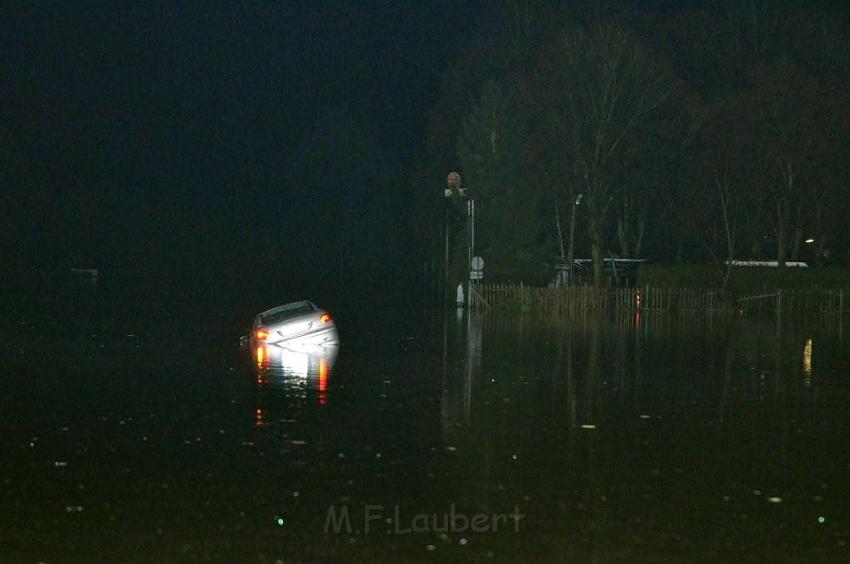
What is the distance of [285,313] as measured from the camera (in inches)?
1323

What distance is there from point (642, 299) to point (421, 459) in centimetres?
4103

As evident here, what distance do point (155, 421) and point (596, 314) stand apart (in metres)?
35.4

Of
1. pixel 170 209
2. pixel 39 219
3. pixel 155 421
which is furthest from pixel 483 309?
pixel 170 209

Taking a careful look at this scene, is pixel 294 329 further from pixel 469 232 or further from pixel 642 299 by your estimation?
pixel 469 232

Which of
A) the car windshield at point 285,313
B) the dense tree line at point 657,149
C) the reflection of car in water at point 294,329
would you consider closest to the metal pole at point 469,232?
the dense tree line at point 657,149

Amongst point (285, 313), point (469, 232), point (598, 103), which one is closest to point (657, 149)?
point (598, 103)

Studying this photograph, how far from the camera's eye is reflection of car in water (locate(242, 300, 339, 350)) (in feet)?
107

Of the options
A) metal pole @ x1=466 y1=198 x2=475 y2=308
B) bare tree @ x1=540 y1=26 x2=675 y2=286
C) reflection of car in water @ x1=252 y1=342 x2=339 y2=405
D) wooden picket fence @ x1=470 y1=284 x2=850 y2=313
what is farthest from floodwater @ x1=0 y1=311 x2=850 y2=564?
metal pole @ x1=466 y1=198 x2=475 y2=308

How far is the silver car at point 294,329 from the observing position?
32.5 m

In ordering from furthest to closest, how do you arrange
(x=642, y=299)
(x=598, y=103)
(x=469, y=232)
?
(x=469, y=232), (x=598, y=103), (x=642, y=299)

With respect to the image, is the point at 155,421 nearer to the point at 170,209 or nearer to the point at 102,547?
the point at 102,547

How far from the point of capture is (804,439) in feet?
55.8

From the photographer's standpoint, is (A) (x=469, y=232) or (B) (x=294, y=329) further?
(A) (x=469, y=232)

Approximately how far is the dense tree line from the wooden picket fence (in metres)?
2.98
